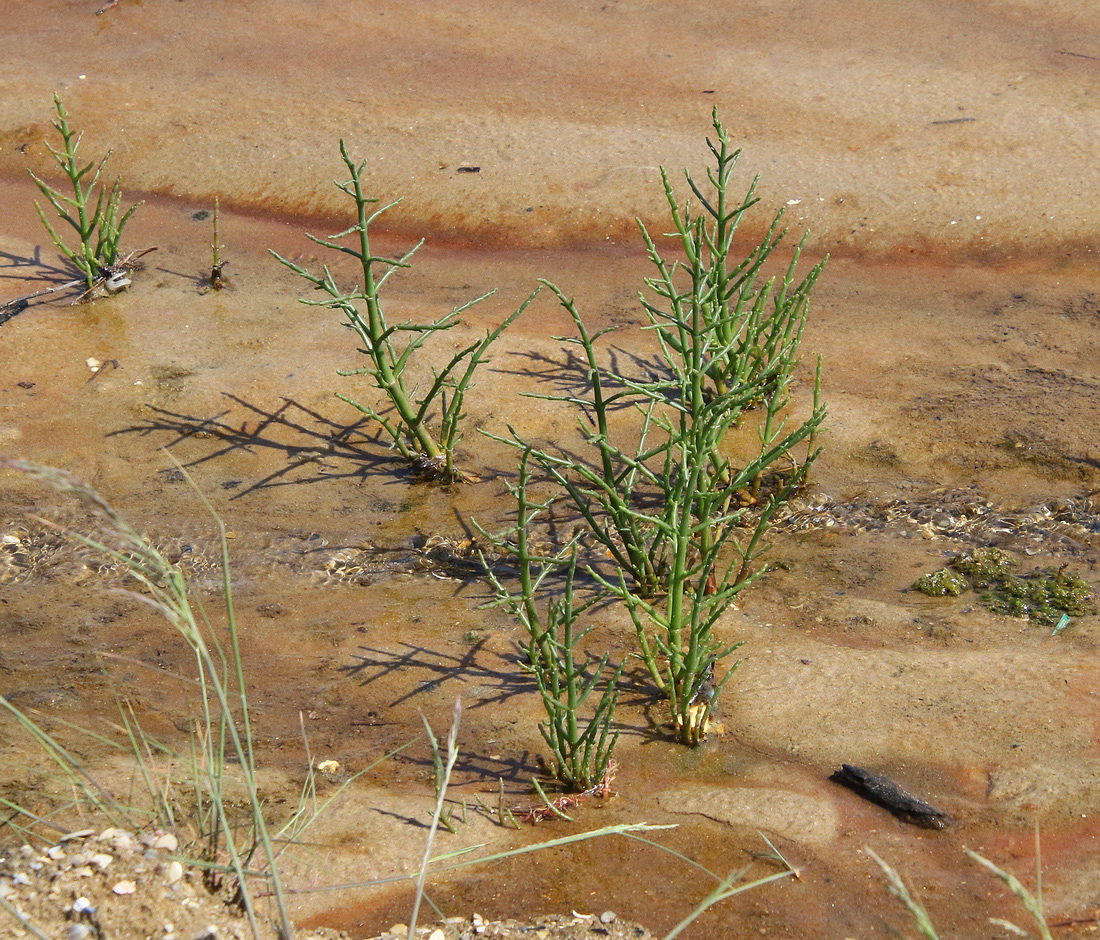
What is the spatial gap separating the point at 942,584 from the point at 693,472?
1.05 m

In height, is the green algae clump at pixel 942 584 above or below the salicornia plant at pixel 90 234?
below

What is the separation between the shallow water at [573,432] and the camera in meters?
2.38

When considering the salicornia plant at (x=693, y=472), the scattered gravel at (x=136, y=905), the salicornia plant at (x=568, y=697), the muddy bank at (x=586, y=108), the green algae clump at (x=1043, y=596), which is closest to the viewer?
the scattered gravel at (x=136, y=905)

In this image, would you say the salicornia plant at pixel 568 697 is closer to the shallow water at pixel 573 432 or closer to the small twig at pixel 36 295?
the shallow water at pixel 573 432

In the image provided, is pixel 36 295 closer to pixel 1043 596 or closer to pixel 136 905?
pixel 136 905

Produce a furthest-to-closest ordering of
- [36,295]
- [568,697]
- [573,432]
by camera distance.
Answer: [36,295]
[573,432]
[568,697]

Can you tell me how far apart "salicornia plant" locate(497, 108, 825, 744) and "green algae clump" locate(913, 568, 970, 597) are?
465 mm

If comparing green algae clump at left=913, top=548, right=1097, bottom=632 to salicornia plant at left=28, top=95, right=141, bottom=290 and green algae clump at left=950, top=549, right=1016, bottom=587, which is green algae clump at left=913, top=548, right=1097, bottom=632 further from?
salicornia plant at left=28, top=95, right=141, bottom=290

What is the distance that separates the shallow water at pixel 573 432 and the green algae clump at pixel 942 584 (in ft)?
0.20

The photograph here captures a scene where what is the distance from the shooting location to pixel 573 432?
401 cm

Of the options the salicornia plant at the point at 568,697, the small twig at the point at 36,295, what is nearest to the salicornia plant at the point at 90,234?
the small twig at the point at 36,295

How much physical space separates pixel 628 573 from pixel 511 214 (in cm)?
268

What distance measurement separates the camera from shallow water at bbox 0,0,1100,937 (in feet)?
7.79

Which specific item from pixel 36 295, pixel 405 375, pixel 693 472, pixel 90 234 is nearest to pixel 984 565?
pixel 693 472
